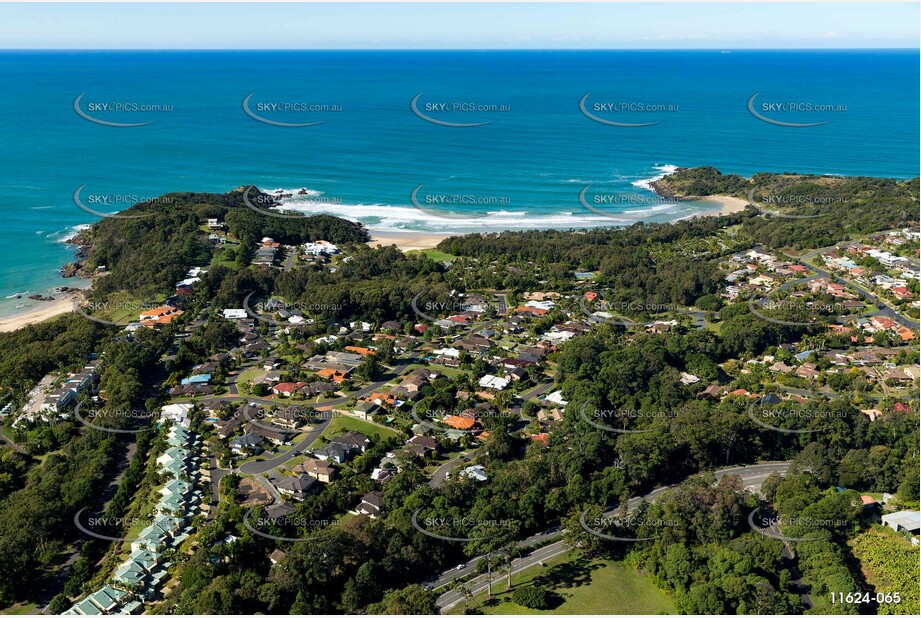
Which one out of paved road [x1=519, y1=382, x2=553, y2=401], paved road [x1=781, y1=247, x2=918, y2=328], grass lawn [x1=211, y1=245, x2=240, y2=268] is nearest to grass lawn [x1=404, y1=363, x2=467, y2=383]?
paved road [x1=519, y1=382, x2=553, y2=401]

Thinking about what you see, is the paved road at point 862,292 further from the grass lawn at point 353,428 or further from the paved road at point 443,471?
the grass lawn at point 353,428

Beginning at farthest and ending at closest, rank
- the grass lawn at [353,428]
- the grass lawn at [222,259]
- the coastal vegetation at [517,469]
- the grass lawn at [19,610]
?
1. the grass lawn at [222,259]
2. the grass lawn at [353,428]
3. the coastal vegetation at [517,469]
4. the grass lawn at [19,610]

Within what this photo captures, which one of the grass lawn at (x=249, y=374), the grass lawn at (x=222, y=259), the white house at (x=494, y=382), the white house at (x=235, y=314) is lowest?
the grass lawn at (x=249, y=374)

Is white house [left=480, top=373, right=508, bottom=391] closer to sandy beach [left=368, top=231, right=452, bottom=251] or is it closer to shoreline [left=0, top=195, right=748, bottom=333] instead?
shoreline [left=0, top=195, right=748, bottom=333]

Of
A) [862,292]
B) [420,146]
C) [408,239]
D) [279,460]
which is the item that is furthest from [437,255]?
[420,146]

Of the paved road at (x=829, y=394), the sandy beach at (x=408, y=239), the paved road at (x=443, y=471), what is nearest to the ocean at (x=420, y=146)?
the sandy beach at (x=408, y=239)

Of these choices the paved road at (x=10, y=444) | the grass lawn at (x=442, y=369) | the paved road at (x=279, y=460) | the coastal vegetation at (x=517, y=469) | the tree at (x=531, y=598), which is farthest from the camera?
the grass lawn at (x=442, y=369)

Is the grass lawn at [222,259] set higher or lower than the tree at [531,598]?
higher
